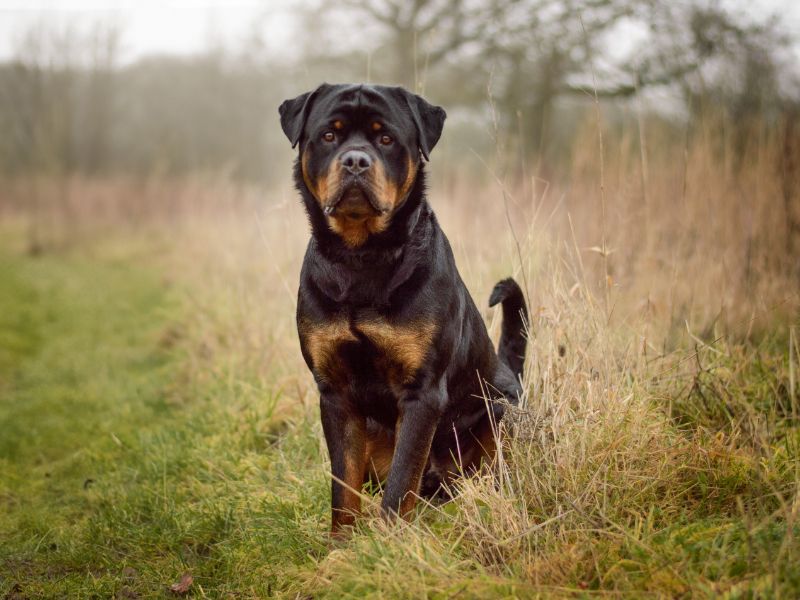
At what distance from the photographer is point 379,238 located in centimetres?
258

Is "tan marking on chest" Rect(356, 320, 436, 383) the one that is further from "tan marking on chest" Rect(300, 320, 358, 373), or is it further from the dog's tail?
the dog's tail

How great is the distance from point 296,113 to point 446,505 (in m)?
1.64

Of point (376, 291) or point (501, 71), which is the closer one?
point (376, 291)

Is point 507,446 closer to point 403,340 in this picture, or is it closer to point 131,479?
point 403,340

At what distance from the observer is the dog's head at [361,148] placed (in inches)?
96.8

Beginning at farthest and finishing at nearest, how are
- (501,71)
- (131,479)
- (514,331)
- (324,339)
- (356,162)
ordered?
(501,71) < (131,479) < (514,331) < (324,339) < (356,162)


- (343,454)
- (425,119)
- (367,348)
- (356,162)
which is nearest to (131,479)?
(343,454)

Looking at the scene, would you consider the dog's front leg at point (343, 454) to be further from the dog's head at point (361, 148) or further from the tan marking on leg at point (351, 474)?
the dog's head at point (361, 148)

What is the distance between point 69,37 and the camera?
52.3 ft

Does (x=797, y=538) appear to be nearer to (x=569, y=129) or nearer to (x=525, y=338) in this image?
(x=525, y=338)

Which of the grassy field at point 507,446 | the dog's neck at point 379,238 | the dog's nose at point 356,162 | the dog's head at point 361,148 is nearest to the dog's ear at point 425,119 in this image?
the dog's head at point 361,148

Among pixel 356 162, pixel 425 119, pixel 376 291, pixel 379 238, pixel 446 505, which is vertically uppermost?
pixel 425 119

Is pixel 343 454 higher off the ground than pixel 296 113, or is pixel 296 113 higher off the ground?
pixel 296 113

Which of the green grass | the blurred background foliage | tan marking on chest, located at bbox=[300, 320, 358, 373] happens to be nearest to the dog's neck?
tan marking on chest, located at bbox=[300, 320, 358, 373]
